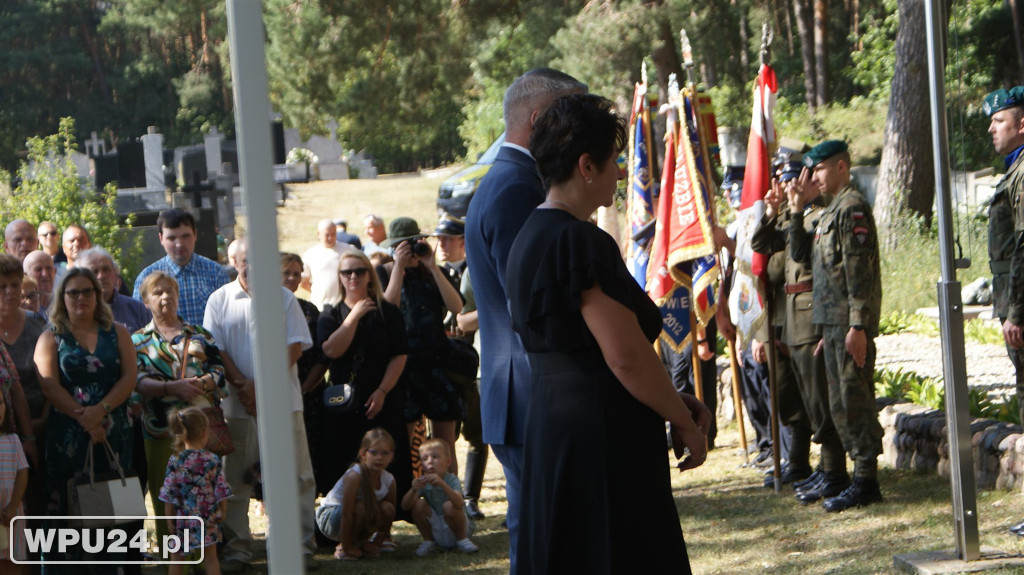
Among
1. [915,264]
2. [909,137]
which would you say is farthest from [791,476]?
[909,137]

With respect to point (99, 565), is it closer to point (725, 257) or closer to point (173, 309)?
point (173, 309)

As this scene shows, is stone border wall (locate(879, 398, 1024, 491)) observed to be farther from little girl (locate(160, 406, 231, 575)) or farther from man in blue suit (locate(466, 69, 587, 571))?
little girl (locate(160, 406, 231, 575))

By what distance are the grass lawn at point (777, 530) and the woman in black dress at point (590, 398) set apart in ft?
7.44

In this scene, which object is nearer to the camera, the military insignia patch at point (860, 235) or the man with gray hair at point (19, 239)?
the military insignia patch at point (860, 235)

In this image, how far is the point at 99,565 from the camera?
563 centimetres

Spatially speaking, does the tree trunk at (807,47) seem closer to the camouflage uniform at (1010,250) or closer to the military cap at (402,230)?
the military cap at (402,230)

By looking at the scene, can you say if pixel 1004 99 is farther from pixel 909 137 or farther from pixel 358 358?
pixel 909 137

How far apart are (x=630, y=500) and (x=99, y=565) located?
11.4 ft

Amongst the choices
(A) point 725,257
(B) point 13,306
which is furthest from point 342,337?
(A) point 725,257

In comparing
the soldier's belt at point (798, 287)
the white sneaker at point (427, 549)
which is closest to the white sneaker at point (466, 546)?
the white sneaker at point (427, 549)

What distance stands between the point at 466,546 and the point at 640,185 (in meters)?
3.45

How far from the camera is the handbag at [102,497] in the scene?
17.7ft

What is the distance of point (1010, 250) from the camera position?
18.1 ft

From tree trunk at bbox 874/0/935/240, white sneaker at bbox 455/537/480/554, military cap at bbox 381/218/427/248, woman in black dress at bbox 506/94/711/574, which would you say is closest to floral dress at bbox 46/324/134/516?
white sneaker at bbox 455/537/480/554
